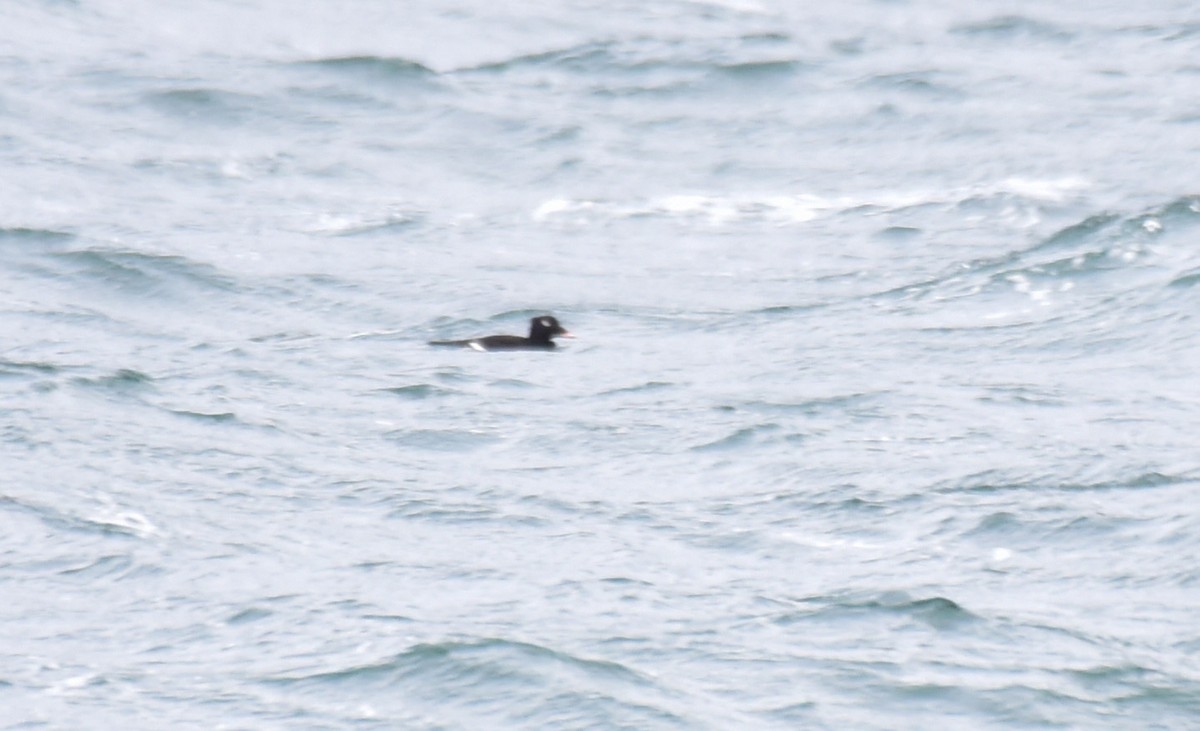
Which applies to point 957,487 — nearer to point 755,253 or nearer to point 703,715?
point 703,715

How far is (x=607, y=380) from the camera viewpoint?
1183 cm

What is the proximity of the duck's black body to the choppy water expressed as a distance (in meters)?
0.17

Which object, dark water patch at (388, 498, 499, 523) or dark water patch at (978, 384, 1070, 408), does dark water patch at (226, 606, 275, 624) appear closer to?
dark water patch at (388, 498, 499, 523)

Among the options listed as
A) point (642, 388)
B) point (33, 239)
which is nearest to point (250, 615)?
point (642, 388)

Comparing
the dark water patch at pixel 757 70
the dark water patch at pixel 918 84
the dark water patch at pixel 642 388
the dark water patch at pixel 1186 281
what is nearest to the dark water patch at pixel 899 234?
the dark water patch at pixel 1186 281

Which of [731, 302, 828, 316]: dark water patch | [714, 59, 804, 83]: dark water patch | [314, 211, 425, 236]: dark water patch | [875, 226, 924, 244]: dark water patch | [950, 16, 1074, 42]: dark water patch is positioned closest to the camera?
[731, 302, 828, 316]: dark water patch

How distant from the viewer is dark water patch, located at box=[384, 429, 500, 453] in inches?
412

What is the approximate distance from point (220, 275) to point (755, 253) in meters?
3.22

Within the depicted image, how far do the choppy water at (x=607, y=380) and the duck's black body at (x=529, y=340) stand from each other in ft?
0.56

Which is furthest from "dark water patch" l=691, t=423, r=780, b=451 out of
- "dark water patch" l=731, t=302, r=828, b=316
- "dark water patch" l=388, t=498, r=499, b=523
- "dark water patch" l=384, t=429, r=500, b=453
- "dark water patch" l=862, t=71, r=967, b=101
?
"dark water patch" l=862, t=71, r=967, b=101

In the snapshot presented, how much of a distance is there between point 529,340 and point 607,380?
84cm

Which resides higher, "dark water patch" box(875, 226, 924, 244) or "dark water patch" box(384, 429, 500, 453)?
→ "dark water patch" box(875, 226, 924, 244)

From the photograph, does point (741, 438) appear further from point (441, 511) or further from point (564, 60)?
point (564, 60)

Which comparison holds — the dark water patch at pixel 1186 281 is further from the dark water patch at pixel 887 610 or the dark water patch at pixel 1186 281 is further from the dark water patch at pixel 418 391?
the dark water patch at pixel 887 610
